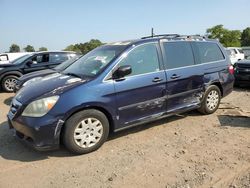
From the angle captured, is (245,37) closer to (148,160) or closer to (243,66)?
(243,66)

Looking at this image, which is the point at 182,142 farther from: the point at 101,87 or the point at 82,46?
the point at 82,46

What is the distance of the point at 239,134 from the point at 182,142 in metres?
1.14

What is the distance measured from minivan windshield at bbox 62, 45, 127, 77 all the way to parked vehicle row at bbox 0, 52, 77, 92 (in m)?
5.48

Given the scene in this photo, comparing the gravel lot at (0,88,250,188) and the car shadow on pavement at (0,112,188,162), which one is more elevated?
the car shadow on pavement at (0,112,188,162)

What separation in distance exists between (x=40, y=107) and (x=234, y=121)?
390cm

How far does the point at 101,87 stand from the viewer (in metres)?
4.33

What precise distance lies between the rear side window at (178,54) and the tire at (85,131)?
1724 mm

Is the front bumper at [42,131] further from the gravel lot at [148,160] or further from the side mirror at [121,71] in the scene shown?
the side mirror at [121,71]

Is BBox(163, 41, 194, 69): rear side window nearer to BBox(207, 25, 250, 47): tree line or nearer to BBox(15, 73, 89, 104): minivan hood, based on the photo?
BBox(15, 73, 89, 104): minivan hood

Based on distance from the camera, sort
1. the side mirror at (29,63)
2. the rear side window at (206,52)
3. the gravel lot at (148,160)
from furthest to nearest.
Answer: the side mirror at (29,63), the rear side window at (206,52), the gravel lot at (148,160)

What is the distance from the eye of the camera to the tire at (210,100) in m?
5.96

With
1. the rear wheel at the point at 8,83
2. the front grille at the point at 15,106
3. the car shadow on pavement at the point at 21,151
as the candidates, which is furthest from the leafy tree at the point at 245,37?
the front grille at the point at 15,106

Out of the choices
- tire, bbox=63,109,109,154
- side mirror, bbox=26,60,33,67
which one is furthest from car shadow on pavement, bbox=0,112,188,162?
side mirror, bbox=26,60,33,67

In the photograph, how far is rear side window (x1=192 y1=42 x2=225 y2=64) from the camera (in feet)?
19.0
